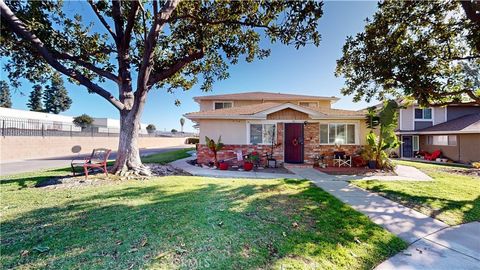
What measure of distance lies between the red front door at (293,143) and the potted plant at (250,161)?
2294 millimetres

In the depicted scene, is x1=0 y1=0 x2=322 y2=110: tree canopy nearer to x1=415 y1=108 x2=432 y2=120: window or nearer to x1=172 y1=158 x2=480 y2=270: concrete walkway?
x1=172 y1=158 x2=480 y2=270: concrete walkway

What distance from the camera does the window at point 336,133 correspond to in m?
12.7

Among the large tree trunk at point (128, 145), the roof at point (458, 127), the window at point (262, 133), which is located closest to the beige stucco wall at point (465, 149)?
the roof at point (458, 127)

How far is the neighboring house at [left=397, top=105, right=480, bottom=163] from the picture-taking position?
57.7 ft

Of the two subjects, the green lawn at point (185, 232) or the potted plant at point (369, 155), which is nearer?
the green lawn at point (185, 232)

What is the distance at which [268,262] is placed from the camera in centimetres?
293

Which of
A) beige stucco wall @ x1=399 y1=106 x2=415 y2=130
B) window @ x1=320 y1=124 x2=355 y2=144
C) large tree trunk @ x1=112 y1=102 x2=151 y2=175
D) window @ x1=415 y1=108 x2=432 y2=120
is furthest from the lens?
beige stucco wall @ x1=399 y1=106 x2=415 y2=130

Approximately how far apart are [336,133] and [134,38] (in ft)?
41.7

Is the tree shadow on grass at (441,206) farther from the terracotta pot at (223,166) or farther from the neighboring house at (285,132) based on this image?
the terracotta pot at (223,166)

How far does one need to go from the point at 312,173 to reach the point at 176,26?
33.4ft

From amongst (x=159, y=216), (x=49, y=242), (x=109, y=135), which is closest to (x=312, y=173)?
(x=159, y=216)

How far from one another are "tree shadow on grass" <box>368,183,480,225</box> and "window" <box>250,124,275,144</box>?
6437mm

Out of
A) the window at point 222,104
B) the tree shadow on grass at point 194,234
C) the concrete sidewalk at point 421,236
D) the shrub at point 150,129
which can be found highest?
the window at point 222,104

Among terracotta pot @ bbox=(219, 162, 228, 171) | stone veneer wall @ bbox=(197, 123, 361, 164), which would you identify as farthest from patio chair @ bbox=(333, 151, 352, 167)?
terracotta pot @ bbox=(219, 162, 228, 171)
